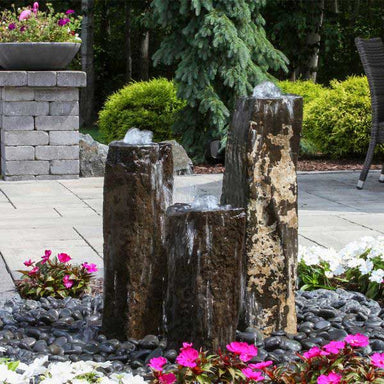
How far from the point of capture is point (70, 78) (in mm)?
8609

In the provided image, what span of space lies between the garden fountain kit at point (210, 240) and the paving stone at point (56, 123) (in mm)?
5298

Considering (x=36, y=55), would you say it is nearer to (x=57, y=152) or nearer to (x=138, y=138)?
(x=57, y=152)

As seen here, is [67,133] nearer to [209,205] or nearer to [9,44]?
[9,44]

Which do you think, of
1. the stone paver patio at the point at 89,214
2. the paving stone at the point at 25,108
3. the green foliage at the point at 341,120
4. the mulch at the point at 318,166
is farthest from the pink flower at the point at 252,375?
the green foliage at the point at 341,120

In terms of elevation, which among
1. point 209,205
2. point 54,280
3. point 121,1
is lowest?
point 54,280

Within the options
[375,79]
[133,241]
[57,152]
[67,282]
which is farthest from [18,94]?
[133,241]

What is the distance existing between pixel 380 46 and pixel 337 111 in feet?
7.68

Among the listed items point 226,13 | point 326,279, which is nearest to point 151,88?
point 226,13

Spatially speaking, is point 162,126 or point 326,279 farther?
point 162,126

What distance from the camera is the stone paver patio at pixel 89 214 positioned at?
5250 millimetres

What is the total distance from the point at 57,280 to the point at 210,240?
4.53 feet

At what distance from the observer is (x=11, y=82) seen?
8508 mm

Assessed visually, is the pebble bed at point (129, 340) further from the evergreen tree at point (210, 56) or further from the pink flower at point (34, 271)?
the evergreen tree at point (210, 56)

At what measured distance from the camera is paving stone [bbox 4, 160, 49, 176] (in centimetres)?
860
